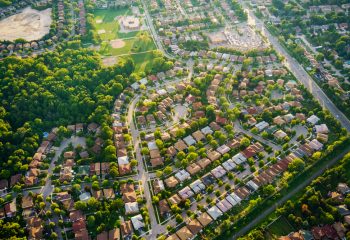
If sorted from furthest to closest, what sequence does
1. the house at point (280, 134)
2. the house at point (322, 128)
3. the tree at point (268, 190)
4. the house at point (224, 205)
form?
the house at point (322, 128) → the house at point (280, 134) → the tree at point (268, 190) → the house at point (224, 205)

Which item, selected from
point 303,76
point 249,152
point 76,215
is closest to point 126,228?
point 76,215

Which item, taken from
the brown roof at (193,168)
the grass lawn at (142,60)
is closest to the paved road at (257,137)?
the brown roof at (193,168)

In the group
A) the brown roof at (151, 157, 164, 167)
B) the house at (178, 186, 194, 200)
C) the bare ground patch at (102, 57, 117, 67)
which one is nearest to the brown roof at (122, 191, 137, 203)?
the brown roof at (151, 157, 164, 167)

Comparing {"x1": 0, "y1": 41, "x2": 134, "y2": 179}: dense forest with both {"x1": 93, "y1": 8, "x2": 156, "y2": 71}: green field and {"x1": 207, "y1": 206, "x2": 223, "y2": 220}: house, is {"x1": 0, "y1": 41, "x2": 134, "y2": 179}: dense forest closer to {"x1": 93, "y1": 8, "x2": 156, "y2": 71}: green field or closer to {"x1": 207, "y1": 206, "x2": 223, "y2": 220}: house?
{"x1": 93, "y1": 8, "x2": 156, "y2": 71}: green field

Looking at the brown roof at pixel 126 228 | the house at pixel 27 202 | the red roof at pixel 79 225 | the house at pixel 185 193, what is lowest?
the house at pixel 27 202

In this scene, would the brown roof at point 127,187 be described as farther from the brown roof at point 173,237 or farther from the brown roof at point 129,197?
the brown roof at point 173,237

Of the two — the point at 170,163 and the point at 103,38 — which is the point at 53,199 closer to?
the point at 170,163
